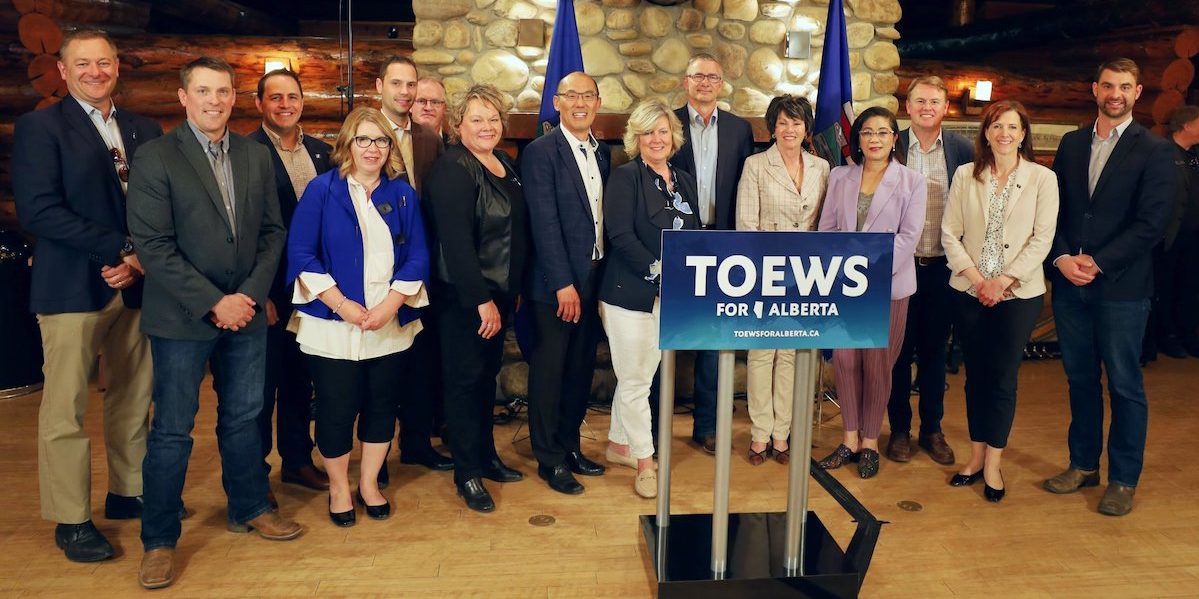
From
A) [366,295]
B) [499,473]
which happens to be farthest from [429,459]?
[366,295]

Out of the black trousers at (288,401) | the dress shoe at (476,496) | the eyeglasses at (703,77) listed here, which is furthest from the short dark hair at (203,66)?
the eyeglasses at (703,77)

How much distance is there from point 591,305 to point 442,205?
2.49 feet

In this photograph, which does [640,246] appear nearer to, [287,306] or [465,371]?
[465,371]

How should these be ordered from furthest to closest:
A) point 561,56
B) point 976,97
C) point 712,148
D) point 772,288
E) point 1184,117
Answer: point 976,97 < point 1184,117 < point 561,56 < point 712,148 < point 772,288

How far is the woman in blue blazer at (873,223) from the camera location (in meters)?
3.78

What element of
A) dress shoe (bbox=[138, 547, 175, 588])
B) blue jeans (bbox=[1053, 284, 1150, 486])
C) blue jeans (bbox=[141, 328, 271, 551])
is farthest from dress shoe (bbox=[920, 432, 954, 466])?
dress shoe (bbox=[138, 547, 175, 588])

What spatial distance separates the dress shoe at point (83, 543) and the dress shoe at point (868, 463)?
294 cm

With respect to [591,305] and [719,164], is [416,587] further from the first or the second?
→ [719,164]

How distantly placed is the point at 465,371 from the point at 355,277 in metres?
0.61

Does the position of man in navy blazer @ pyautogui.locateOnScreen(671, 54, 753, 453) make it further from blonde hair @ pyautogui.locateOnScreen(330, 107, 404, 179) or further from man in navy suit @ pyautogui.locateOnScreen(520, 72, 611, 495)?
blonde hair @ pyautogui.locateOnScreen(330, 107, 404, 179)

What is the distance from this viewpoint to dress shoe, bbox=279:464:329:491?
3.79m

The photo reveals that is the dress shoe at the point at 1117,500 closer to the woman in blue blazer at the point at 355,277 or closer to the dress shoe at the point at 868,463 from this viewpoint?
the dress shoe at the point at 868,463

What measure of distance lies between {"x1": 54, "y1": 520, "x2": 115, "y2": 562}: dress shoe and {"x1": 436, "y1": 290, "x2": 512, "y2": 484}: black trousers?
1.25 metres

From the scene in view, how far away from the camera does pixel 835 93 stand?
471cm
